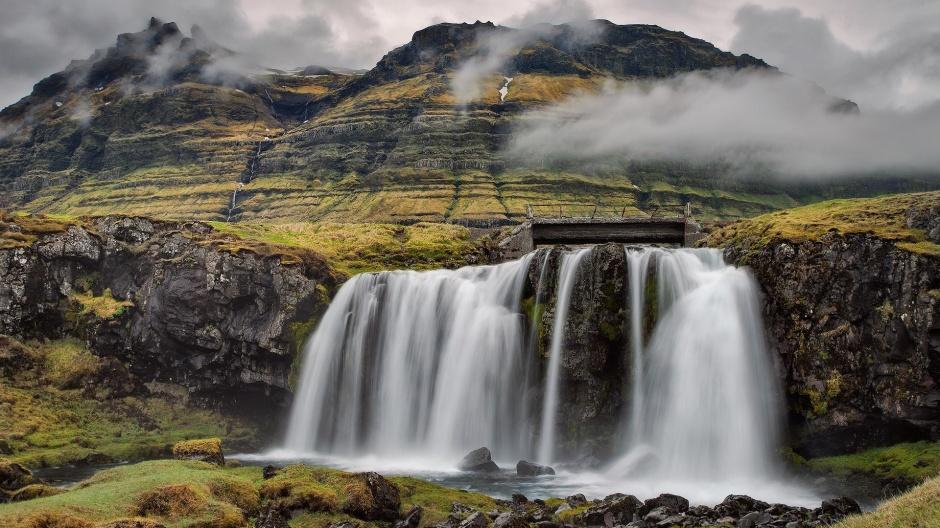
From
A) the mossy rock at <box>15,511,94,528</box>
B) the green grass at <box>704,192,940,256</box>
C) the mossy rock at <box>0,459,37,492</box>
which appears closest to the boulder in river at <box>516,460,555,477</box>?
the green grass at <box>704,192,940,256</box>

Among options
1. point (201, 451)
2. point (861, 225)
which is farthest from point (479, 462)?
point (861, 225)

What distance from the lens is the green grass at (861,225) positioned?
3812 centimetres

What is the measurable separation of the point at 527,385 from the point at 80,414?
121 ft

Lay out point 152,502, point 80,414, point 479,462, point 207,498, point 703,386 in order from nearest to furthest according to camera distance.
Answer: point 152,502, point 207,498, point 703,386, point 479,462, point 80,414

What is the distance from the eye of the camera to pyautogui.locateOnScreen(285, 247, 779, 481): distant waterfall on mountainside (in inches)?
1506

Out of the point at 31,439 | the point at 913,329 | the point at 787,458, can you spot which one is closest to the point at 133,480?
the point at 31,439

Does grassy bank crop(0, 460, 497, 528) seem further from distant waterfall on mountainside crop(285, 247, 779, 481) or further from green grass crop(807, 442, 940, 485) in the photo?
green grass crop(807, 442, 940, 485)

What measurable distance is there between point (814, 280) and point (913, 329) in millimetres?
5674

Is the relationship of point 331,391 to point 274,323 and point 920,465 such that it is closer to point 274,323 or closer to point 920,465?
point 274,323

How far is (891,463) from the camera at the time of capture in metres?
33.2

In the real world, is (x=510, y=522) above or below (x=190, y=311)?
below

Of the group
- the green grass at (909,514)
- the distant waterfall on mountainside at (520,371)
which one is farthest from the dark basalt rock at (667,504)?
the distant waterfall on mountainside at (520,371)

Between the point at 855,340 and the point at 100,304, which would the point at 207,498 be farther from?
the point at 100,304

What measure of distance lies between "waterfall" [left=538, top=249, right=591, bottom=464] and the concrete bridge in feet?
79.2
